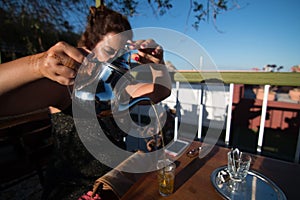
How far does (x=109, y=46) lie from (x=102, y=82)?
0.38m

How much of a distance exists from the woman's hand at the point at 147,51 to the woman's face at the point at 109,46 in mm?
74

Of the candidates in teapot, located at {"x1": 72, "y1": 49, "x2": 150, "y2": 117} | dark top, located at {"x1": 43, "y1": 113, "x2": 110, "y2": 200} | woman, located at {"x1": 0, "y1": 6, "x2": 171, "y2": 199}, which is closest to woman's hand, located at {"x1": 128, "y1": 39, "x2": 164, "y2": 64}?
woman, located at {"x1": 0, "y1": 6, "x2": 171, "y2": 199}

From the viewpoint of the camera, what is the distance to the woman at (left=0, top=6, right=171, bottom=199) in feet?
1.98

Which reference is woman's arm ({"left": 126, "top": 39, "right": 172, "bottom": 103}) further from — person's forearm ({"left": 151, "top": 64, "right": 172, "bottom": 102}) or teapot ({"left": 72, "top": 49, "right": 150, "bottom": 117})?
teapot ({"left": 72, "top": 49, "right": 150, "bottom": 117})

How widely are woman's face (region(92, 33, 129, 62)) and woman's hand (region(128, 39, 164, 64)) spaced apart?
0.24 ft

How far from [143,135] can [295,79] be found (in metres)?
1.15

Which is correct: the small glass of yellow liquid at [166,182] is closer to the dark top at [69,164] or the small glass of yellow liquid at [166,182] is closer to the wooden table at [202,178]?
the wooden table at [202,178]

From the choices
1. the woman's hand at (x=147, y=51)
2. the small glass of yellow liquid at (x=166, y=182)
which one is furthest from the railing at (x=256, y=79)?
the small glass of yellow liquid at (x=166, y=182)

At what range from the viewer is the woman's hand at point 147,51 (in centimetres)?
91

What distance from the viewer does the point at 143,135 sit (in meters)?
1.33

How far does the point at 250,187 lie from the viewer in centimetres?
62

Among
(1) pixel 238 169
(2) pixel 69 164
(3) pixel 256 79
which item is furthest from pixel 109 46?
(3) pixel 256 79

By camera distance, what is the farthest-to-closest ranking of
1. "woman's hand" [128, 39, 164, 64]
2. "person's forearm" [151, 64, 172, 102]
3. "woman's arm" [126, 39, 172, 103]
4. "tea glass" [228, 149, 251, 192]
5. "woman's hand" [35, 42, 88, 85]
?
"person's forearm" [151, 64, 172, 102], "woman's arm" [126, 39, 172, 103], "woman's hand" [128, 39, 164, 64], "tea glass" [228, 149, 251, 192], "woman's hand" [35, 42, 88, 85]

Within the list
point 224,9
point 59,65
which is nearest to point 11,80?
point 59,65
